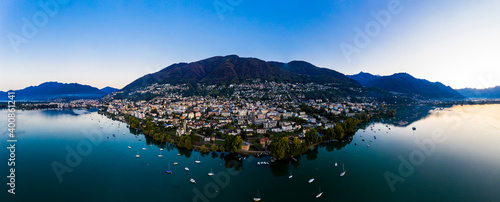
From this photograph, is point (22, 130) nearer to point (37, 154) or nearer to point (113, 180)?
point (37, 154)

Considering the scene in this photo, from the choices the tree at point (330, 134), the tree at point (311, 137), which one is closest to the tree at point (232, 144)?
the tree at point (311, 137)

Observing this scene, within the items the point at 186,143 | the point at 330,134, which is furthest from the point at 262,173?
the point at 330,134

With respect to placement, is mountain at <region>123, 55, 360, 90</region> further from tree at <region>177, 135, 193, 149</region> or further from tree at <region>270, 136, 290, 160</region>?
tree at <region>270, 136, 290, 160</region>

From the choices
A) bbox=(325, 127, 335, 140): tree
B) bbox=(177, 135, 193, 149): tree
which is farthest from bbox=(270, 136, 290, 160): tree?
bbox=(177, 135, 193, 149): tree

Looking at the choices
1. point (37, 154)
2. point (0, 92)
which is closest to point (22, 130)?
point (37, 154)

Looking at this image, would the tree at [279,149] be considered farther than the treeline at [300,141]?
No

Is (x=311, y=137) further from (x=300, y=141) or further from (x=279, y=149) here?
(x=279, y=149)

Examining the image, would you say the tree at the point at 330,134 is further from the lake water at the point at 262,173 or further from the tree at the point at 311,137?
the tree at the point at 311,137

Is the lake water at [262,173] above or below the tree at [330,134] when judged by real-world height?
below

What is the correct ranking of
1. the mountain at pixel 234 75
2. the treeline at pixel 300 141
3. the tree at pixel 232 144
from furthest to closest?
1. the mountain at pixel 234 75
2. the tree at pixel 232 144
3. the treeline at pixel 300 141
